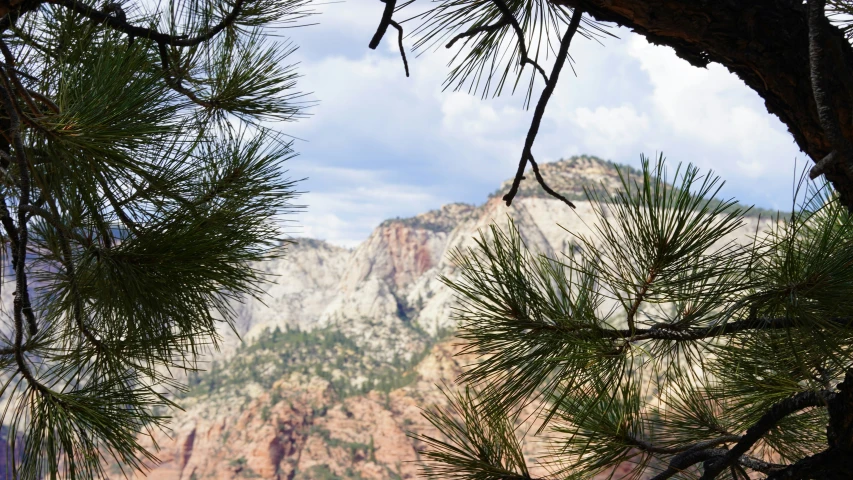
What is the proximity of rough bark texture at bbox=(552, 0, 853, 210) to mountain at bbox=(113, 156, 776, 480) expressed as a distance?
112 ft

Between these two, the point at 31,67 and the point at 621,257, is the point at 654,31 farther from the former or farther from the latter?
the point at 31,67

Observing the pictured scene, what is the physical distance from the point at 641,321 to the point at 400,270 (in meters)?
77.2

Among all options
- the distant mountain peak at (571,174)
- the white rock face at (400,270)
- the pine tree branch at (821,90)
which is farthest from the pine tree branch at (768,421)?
the distant mountain peak at (571,174)

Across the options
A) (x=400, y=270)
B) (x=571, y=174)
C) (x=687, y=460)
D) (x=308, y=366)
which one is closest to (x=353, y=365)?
(x=308, y=366)

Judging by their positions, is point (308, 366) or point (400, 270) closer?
point (308, 366)

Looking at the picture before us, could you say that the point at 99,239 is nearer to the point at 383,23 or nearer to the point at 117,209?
the point at 117,209

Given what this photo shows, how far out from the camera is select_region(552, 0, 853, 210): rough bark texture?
1.00 m

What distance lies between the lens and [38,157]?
112 centimetres

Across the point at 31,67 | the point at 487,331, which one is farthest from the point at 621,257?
the point at 31,67

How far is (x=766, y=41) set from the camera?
1.01 m

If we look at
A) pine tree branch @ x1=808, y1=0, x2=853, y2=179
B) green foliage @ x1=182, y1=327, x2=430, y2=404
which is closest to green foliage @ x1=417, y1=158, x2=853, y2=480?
pine tree branch @ x1=808, y1=0, x2=853, y2=179

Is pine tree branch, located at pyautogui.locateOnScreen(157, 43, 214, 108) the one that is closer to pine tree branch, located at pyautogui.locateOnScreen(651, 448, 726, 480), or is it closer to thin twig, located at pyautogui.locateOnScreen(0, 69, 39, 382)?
thin twig, located at pyautogui.locateOnScreen(0, 69, 39, 382)

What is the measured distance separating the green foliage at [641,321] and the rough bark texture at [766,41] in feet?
0.44

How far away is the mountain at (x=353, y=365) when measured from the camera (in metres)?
47.4
